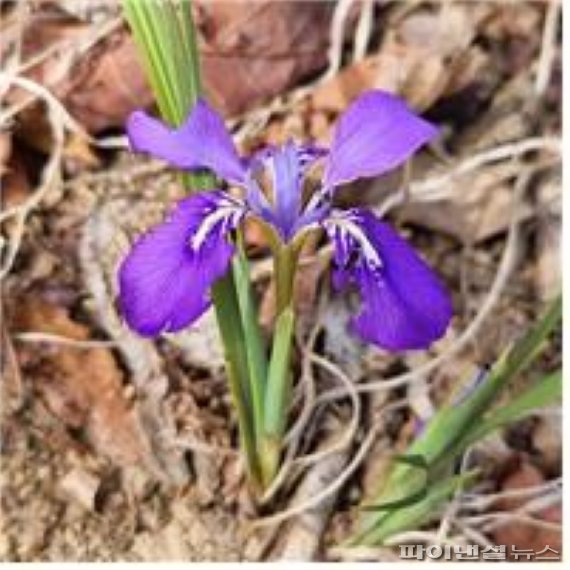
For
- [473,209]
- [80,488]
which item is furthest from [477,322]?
[80,488]

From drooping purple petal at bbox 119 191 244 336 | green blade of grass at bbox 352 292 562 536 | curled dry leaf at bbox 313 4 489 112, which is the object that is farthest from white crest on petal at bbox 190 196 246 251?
curled dry leaf at bbox 313 4 489 112

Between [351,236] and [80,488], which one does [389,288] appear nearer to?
[351,236]

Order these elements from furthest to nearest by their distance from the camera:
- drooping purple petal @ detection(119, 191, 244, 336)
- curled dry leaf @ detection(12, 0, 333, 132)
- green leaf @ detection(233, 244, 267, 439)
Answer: curled dry leaf @ detection(12, 0, 333, 132) → green leaf @ detection(233, 244, 267, 439) → drooping purple petal @ detection(119, 191, 244, 336)

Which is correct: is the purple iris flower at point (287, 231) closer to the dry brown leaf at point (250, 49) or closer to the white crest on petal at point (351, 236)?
the white crest on petal at point (351, 236)

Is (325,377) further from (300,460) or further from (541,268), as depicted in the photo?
(541,268)

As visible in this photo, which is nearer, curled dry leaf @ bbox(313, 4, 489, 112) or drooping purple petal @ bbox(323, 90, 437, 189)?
drooping purple petal @ bbox(323, 90, 437, 189)

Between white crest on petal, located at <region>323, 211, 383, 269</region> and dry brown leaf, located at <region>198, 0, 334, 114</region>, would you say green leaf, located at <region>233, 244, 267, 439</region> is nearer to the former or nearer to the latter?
white crest on petal, located at <region>323, 211, 383, 269</region>

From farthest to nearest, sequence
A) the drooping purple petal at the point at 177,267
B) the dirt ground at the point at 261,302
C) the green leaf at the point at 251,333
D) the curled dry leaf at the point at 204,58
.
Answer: the curled dry leaf at the point at 204,58 → the dirt ground at the point at 261,302 → the green leaf at the point at 251,333 → the drooping purple petal at the point at 177,267

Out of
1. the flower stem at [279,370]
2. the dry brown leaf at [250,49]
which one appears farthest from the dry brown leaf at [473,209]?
the flower stem at [279,370]
